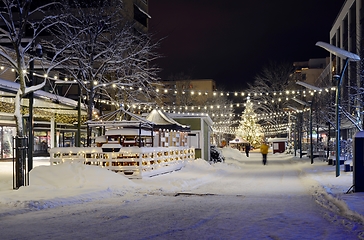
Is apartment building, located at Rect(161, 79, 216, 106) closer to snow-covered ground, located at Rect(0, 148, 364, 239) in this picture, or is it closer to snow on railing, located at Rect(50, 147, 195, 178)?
snow on railing, located at Rect(50, 147, 195, 178)

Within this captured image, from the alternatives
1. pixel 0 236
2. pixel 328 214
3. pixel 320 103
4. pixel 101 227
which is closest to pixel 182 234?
pixel 101 227

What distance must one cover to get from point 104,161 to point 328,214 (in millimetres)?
11364

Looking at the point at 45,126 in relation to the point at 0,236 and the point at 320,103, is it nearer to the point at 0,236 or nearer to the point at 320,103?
the point at 320,103

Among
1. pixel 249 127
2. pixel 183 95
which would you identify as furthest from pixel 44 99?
pixel 249 127

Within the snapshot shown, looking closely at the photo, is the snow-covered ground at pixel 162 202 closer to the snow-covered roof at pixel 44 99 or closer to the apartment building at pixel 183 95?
the snow-covered roof at pixel 44 99

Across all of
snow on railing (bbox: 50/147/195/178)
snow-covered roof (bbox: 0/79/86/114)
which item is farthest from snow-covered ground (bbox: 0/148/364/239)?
snow-covered roof (bbox: 0/79/86/114)

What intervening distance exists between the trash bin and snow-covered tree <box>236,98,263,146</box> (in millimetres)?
58234

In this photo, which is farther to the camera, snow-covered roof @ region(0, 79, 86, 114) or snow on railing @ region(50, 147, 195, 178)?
snow-covered roof @ region(0, 79, 86, 114)

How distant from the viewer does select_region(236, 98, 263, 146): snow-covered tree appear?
243ft

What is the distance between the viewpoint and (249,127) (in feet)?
246

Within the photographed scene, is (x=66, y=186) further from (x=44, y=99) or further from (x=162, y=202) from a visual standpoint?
(x=44, y=99)

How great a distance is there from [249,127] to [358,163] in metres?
60.9

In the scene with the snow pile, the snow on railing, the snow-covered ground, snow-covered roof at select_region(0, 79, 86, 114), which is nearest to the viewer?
the snow-covered ground

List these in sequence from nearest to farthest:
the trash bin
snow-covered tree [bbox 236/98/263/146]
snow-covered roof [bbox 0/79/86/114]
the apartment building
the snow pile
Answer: the snow pile → the trash bin → snow-covered roof [bbox 0/79/86/114] → the apartment building → snow-covered tree [bbox 236/98/263/146]
